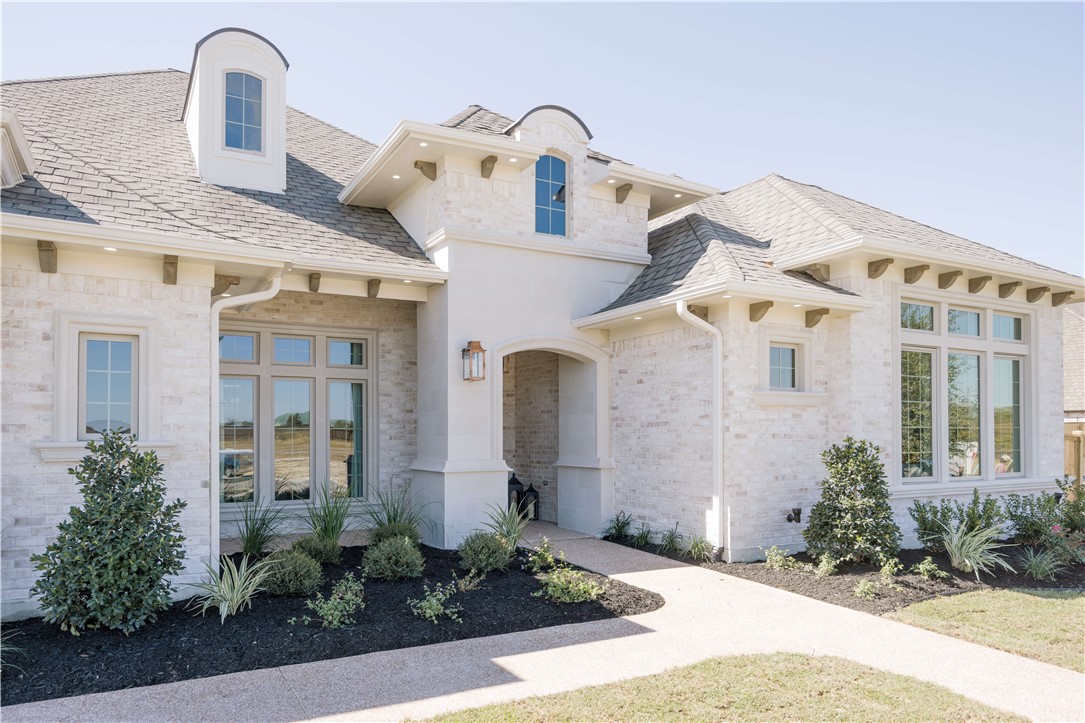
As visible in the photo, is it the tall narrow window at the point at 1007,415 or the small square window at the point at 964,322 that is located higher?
the small square window at the point at 964,322

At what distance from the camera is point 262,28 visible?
10516 millimetres

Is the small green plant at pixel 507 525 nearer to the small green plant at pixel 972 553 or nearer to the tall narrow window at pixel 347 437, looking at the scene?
the tall narrow window at pixel 347 437

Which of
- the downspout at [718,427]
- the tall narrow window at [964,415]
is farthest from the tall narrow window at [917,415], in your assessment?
the downspout at [718,427]

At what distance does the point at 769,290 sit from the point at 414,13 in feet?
18.5

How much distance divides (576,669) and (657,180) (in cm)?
754

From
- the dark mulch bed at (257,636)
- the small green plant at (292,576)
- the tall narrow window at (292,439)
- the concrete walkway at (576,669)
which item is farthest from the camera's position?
the tall narrow window at (292,439)

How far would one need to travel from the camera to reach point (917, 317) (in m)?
10.1

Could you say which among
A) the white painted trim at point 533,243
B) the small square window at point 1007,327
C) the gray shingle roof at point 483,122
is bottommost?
the small square window at point 1007,327

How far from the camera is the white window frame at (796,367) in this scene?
8758mm

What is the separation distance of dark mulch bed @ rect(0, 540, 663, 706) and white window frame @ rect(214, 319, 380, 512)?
3.36m

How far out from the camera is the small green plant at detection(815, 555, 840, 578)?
7.73m

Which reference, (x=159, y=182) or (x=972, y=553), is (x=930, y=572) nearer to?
(x=972, y=553)

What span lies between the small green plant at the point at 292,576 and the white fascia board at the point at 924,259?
699 cm

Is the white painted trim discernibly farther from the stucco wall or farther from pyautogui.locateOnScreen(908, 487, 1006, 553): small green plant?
pyautogui.locateOnScreen(908, 487, 1006, 553): small green plant
